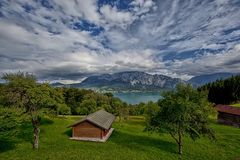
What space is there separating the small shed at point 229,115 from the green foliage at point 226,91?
25301 mm

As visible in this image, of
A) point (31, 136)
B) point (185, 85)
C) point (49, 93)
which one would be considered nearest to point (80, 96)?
point (31, 136)

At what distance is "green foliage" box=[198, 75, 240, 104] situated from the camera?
3580 inches

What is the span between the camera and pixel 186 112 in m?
26.2

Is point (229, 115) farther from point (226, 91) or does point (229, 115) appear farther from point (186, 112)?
point (186, 112)

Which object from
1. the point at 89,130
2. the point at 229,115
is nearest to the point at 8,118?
the point at 89,130

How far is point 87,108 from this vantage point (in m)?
84.1

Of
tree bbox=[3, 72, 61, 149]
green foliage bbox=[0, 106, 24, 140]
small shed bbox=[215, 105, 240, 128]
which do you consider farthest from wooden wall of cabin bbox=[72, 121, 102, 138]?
small shed bbox=[215, 105, 240, 128]

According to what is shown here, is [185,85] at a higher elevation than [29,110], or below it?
higher

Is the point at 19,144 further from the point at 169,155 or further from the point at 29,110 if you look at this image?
the point at 169,155

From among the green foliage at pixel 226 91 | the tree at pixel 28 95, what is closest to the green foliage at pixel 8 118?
the tree at pixel 28 95

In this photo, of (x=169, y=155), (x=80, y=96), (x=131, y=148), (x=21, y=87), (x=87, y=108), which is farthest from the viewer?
(x=80, y=96)

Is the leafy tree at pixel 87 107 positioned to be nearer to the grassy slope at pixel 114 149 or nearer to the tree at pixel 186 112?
the grassy slope at pixel 114 149

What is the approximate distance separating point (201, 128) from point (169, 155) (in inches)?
266

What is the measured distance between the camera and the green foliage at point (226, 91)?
9094cm
